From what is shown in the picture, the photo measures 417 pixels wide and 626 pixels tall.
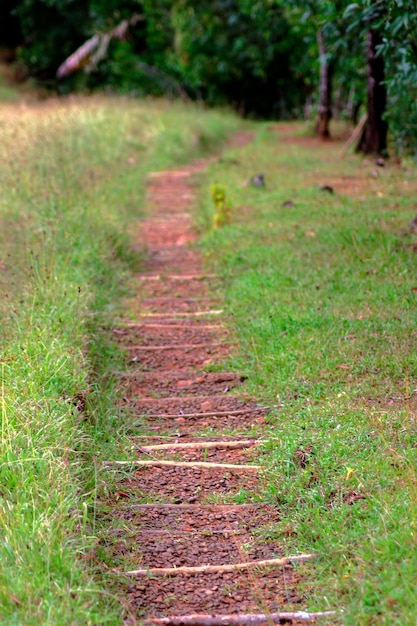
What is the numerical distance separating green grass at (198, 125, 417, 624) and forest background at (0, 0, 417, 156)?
7.07 m

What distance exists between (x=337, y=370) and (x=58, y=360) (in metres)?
1.62

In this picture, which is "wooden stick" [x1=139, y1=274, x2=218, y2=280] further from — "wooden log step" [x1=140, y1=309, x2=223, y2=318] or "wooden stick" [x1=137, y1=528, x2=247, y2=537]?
"wooden stick" [x1=137, y1=528, x2=247, y2=537]

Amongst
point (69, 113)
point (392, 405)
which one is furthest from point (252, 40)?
point (392, 405)

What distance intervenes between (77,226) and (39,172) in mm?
1553

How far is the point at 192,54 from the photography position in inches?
867

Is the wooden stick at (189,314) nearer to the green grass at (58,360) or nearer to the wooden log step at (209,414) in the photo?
the green grass at (58,360)

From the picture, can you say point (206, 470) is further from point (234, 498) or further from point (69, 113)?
point (69, 113)

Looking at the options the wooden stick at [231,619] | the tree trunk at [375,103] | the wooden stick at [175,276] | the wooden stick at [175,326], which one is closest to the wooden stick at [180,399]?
the wooden stick at [175,326]

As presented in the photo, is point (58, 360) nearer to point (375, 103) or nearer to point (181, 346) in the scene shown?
point (181, 346)

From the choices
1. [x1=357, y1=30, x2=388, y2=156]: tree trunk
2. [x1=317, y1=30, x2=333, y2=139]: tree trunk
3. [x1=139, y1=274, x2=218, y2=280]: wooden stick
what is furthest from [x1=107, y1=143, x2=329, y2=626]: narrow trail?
[x1=317, y1=30, x2=333, y2=139]: tree trunk

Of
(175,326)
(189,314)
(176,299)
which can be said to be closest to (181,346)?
(175,326)

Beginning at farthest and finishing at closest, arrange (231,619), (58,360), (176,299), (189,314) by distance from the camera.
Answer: (176,299) < (189,314) < (58,360) < (231,619)

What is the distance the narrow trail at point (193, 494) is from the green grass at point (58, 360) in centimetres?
18

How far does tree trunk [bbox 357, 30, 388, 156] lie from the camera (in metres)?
10.9
